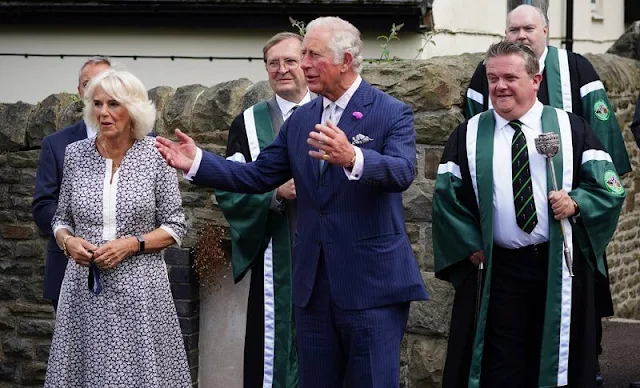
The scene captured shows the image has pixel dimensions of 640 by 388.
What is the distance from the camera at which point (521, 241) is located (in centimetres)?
651

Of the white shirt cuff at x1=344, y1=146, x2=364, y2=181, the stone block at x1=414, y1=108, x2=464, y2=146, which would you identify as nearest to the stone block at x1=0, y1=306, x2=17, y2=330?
the stone block at x1=414, y1=108, x2=464, y2=146

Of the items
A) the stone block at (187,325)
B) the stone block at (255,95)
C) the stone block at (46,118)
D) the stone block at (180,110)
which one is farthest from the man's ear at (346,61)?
the stone block at (46,118)

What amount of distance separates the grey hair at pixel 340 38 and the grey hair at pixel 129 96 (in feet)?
3.78

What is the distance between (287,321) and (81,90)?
2.14 meters

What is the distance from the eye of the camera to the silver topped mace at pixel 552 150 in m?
6.42

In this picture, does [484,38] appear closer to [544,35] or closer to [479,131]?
[544,35]

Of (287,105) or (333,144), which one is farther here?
(287,105)

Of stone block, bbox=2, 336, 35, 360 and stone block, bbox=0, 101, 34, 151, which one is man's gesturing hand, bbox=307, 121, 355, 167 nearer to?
stone block, bbox=0, 101, 34, 151

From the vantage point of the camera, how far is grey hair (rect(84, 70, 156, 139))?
21.8 feet

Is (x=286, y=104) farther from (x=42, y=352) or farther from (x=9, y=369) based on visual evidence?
(x=9, y=369)

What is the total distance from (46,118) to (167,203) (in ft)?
8.19

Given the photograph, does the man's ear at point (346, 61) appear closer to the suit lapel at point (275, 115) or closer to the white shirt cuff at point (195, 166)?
the white shirt cuff at point (195, 166)

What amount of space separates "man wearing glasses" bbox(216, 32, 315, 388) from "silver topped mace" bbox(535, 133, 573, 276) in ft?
4.42

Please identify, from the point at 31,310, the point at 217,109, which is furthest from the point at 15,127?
the point at 217,109
